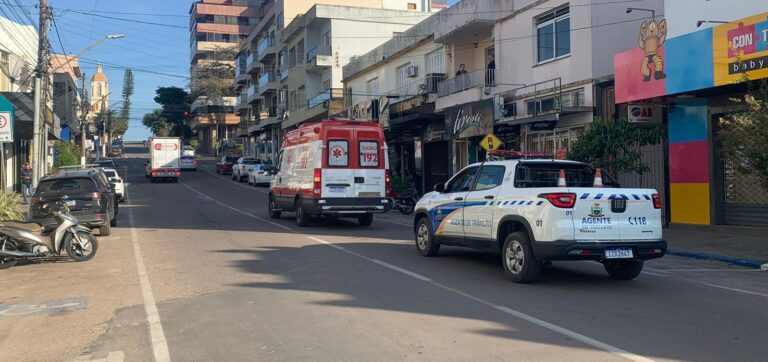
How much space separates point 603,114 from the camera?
1939 cm

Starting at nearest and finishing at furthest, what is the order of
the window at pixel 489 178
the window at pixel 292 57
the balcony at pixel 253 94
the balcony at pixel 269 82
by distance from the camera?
1. the window at pixel 489 178
2. the window at pixel 292 57
3. the balcony at pixel 269 82
4. the balcony at pixel 253 94

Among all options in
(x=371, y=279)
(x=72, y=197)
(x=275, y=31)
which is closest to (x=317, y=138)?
(x=72, y=197)

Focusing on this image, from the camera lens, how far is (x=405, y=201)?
24.1 meters

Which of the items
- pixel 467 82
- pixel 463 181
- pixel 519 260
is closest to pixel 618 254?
pixel 519 260

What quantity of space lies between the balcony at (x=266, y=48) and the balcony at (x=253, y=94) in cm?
348

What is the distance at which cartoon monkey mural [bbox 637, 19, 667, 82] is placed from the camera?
53.1ft

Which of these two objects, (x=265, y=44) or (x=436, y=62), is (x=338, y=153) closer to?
(x=436, y=62)

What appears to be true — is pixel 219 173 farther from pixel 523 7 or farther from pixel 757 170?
pixel 757 170

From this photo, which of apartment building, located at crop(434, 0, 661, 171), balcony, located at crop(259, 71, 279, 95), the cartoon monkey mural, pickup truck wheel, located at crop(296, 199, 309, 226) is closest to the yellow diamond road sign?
apartment building, located at crop(434, 0, 661, 171)

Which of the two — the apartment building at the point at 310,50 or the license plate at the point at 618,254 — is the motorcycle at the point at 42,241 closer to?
the license plate at the point at 618,254

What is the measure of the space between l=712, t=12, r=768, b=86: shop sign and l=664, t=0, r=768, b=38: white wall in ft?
2.71

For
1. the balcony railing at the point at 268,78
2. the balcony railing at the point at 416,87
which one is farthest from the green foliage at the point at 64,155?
the balcony railing at the point at 416,87

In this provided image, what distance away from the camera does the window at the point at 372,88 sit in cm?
3762

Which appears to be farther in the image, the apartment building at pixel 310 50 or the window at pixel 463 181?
the apartment building at pixel 310 50
